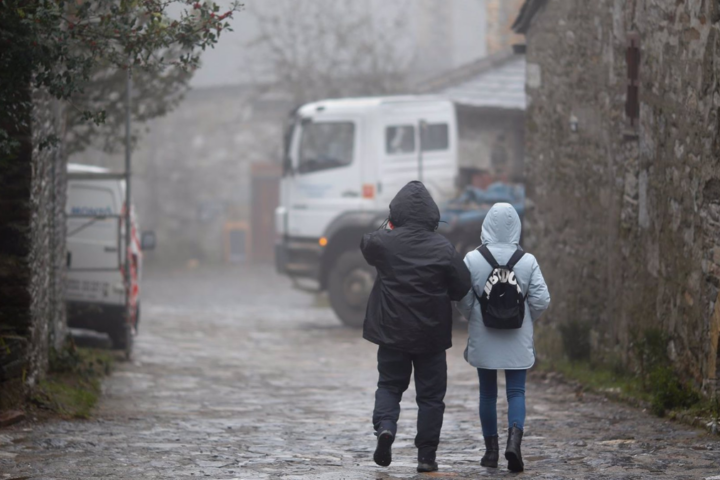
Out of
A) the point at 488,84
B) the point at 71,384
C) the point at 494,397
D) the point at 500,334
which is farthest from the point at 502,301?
the point at 488,84

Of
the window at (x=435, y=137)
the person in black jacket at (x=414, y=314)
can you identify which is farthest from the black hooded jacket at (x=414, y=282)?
the window at (x=435, y=137)

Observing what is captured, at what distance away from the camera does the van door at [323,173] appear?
622 inches

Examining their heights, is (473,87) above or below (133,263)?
above

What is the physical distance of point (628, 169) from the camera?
8.67 m

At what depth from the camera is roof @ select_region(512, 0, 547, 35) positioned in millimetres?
10867

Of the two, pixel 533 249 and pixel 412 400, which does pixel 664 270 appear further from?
pixel 533 249

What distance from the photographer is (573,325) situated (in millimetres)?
10102

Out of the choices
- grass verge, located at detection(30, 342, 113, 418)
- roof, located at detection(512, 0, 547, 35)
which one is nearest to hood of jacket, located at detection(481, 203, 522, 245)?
grass verge, located at detection(30, 342, 113, 418)

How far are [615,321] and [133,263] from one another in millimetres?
5670

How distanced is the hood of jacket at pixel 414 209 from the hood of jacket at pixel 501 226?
31cm

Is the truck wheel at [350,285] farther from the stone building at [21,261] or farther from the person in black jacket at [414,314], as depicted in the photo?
the person in black jacket at [414,314]

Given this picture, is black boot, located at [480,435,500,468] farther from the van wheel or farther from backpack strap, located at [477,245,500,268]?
the van wheel

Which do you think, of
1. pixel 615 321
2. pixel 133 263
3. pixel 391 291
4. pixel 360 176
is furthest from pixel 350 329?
pixel 391 291

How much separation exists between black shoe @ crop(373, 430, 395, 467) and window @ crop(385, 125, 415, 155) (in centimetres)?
1033
